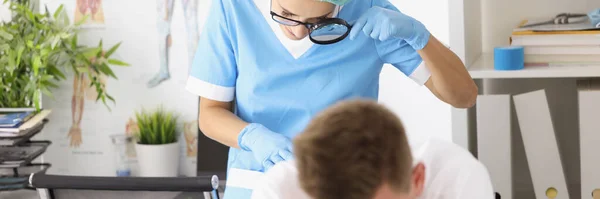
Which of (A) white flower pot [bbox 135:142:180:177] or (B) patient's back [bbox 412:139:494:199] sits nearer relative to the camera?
(B) patient's back [bbox 412:139:494:199]

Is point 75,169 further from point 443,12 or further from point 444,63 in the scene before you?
point 444,63

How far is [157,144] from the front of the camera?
323 centimetres

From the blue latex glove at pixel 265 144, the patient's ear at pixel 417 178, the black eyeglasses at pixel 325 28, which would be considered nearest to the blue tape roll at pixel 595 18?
the black eyeglasses at pixel 325 28

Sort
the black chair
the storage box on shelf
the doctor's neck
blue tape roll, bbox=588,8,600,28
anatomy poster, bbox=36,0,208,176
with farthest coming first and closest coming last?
anatomy poster, bbox=36,0,208,176 < the storage box on shelf < blue tape roll, bbox=588,8,600,28 < the black chair < the doctor's neck

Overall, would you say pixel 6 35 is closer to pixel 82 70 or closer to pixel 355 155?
pixel 82 70

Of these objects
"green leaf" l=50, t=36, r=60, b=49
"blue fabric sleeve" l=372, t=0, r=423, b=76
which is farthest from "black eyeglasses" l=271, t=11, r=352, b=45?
"green leaf" l=50, t=36, r=60, b=49

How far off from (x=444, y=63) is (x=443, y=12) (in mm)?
1311

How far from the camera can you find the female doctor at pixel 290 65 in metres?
1.55

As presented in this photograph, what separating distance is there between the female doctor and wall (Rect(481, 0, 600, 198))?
35.2 inches

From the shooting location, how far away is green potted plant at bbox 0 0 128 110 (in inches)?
121

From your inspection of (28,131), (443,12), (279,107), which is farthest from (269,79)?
(28,131)

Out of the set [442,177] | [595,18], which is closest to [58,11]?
[595,18]

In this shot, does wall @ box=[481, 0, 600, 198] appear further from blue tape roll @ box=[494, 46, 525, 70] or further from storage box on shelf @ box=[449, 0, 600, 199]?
blue tape roll @ box=[494, 46, 525, 70]

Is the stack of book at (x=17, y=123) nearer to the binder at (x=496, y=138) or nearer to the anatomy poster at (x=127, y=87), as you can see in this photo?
the anatomy poster at (x=127, y=87)
